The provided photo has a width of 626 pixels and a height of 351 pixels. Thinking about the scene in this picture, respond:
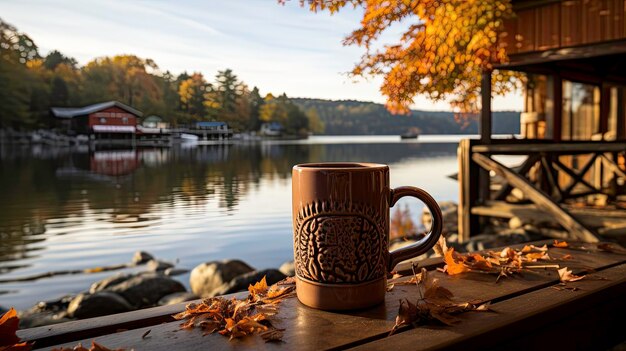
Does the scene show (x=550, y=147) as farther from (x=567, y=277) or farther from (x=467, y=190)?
(x=567, y=277)

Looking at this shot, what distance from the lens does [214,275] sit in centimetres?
821

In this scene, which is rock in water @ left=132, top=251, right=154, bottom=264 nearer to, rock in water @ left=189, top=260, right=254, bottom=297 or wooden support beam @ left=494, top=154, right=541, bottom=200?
rock in water @ left=189, top=260, right=254, bottom=297

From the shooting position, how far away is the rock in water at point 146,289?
300 inches

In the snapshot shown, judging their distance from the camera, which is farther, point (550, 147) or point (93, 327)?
point (550, 147)

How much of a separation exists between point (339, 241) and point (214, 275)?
7316 millimetres

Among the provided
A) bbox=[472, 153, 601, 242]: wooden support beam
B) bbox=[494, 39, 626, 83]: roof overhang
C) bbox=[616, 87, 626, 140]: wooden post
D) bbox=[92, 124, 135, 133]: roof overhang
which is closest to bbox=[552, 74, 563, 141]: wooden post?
bbox=[494, 39, 626, 83]: roof overhang

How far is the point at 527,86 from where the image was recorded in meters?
13.7

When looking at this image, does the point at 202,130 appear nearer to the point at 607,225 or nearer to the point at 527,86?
the point at 527,86

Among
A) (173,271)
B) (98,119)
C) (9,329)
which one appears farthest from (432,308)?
(98,119)

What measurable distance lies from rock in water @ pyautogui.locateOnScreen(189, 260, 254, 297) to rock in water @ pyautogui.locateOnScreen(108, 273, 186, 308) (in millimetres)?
283

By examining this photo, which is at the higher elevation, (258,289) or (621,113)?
(621,113)

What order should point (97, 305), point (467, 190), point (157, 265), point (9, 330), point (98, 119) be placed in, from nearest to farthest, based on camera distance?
point (9, 330) → point (97, 305) → point (467, 190) → point (157, 265) → point (98, 119)

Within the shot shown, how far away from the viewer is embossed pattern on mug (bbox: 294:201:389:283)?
1253 millimetres

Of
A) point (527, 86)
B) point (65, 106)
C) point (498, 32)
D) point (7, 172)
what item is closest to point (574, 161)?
point (527, 86)
